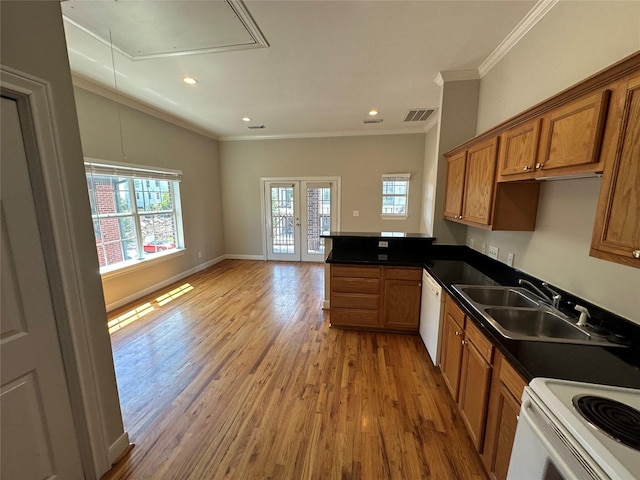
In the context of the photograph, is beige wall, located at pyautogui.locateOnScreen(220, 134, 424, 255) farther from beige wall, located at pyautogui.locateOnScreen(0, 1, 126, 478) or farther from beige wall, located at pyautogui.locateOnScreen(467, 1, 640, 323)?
beige wall, located at pyautogui.locateOnScreen(0, 1, 126, 478)

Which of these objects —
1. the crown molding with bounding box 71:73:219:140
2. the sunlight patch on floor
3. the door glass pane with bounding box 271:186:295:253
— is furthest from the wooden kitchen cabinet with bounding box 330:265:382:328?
the door glass pane with bounding box 271:186:295:253

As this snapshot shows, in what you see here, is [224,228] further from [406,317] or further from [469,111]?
[469,111]

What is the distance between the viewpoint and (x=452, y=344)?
6.63ft

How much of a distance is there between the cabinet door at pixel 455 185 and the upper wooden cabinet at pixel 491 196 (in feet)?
0.13

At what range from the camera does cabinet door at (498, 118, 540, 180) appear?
1.60 meters

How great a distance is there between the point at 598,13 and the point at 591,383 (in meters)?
2.05

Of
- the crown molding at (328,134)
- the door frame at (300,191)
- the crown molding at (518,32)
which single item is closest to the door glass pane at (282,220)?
the door frame at (300,191)

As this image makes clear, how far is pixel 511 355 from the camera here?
1198 mm

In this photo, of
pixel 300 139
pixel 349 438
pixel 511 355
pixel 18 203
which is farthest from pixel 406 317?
pixel 300 139

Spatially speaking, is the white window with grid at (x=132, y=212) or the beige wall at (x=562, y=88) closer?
the beige wall at (x=562, y=88)

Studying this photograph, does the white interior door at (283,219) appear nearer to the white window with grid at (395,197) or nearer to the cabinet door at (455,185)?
the white window with grid at (395,197)

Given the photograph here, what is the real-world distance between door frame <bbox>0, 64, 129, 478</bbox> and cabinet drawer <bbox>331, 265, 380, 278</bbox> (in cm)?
210

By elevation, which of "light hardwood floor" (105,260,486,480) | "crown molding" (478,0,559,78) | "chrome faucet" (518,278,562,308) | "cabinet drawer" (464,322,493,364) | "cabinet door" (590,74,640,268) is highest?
"crown molding" (478,0,559,78)

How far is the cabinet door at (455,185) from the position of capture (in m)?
2.64
